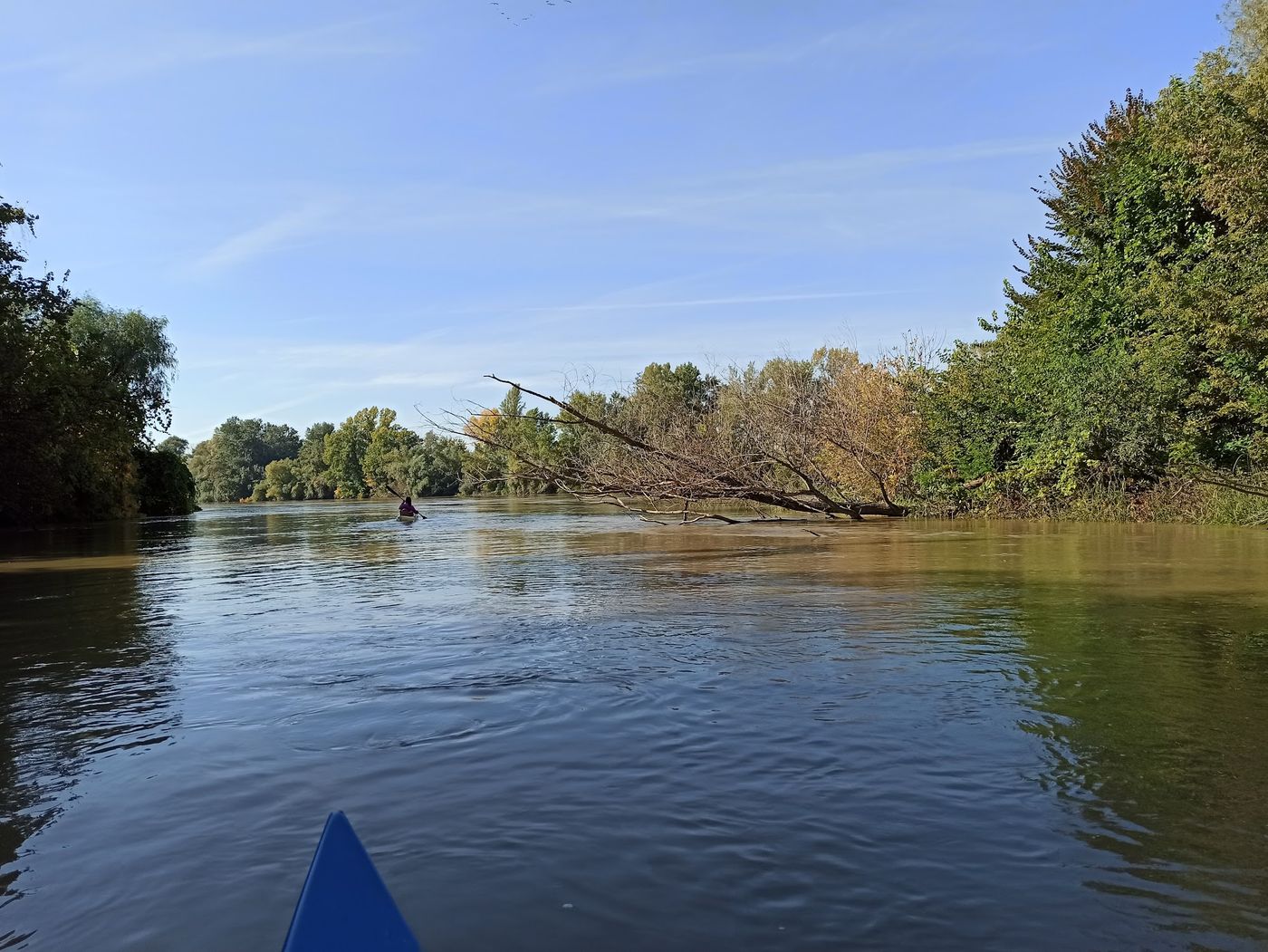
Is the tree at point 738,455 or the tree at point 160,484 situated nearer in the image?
the tree at point 738,455

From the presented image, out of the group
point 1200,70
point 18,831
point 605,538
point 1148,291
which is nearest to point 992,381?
point 1148,291

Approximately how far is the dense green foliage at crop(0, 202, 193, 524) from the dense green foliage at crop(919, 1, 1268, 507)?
27932 millimetres

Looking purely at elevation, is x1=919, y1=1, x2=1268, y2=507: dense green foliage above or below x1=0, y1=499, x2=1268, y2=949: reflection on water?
above

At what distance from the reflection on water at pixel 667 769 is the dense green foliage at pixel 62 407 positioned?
19.2 metres

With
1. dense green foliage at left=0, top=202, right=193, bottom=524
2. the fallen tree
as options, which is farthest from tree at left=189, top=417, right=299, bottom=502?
the fallen tree

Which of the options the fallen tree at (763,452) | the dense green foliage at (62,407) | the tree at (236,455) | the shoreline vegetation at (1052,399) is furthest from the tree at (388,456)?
the fallen tree at (763,452)

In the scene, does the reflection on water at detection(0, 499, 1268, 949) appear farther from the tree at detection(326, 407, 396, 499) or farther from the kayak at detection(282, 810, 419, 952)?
the tree at detection(326, 407, 396, 499)

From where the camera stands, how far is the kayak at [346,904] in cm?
219

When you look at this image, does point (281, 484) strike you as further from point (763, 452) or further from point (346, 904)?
point (346, 904)

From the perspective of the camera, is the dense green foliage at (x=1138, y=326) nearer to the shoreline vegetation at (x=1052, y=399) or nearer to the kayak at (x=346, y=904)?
the shoreline vegetation at (x=1052, y=399)

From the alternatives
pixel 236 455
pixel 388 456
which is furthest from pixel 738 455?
pixel 236 455

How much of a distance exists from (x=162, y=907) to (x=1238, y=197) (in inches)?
845

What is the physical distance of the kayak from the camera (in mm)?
2191

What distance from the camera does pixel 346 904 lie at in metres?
2.27
